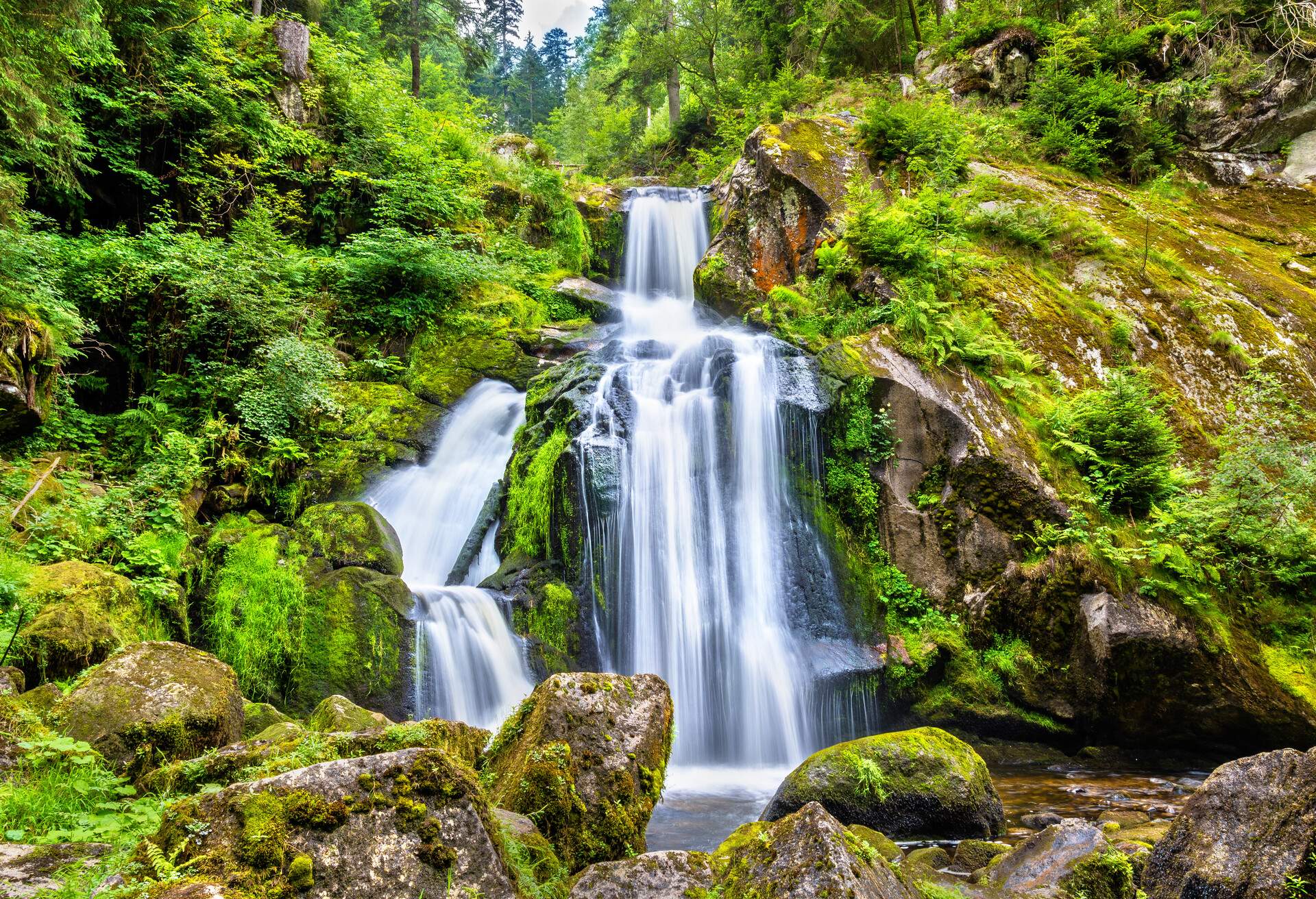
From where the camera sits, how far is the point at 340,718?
4559mm

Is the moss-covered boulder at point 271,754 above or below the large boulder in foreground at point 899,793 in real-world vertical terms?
above

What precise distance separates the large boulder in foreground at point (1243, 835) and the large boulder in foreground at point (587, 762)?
2.73 m

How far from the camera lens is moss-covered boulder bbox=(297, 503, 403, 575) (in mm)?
7562

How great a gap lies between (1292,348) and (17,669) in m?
15.2

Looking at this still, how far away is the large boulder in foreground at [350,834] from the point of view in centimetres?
209

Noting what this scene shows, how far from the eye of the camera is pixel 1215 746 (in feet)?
24.5

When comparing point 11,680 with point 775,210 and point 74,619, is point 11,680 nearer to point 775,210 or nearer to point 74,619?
point 74,619

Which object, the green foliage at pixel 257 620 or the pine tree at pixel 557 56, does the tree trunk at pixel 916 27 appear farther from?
the pine tree at pixel 557 56

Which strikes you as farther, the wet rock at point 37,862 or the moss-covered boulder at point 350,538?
the moss-covered boulder at point 350,538

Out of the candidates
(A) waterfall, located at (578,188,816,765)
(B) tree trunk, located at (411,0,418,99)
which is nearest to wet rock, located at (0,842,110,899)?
(A) waterfall, located at (578,188,816,765)

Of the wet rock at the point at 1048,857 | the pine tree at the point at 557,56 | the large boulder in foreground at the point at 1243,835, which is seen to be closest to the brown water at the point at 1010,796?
the wet rock at the point at 1048,857

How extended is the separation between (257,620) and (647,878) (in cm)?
572

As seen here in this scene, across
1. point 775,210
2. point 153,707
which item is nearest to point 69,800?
point 153,707

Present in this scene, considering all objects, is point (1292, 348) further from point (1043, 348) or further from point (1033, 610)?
point (1033, 610)
